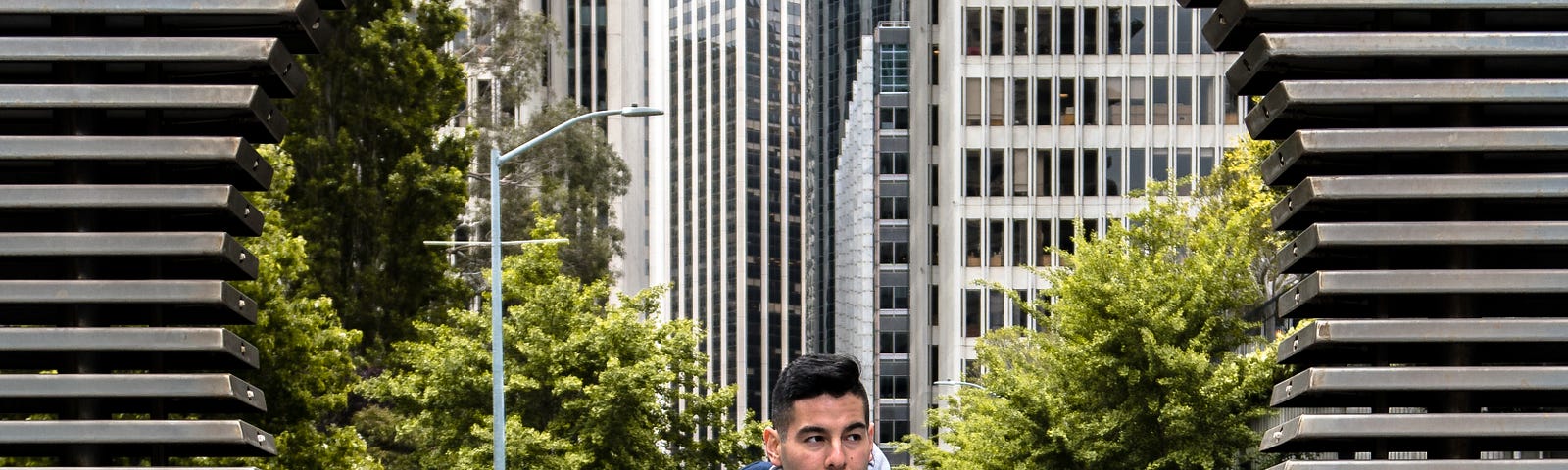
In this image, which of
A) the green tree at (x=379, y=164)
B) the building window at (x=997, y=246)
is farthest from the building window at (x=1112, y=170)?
the green tree at (x=379, y=164)

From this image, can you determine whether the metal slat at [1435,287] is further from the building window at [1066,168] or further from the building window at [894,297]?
the building window at [894,297]

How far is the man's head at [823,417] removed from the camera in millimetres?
4898

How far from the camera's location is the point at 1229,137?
273 ft

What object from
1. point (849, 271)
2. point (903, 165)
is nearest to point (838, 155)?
point (849, 271)

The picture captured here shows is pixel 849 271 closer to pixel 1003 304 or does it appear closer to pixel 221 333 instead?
pixel 1003 304

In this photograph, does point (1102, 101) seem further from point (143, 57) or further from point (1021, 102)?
point (143, 57)

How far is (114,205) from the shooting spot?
12.1 metres

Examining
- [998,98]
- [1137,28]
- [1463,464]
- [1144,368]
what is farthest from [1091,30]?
[1463,464]

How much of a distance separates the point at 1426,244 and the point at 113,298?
7.10 m

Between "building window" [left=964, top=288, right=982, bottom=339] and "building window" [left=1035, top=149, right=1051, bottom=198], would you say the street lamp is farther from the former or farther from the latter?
"building window" [left=964, top=288, right=982, bottom=339]

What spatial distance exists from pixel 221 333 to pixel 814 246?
6541 inches

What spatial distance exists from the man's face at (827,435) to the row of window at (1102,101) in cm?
8050

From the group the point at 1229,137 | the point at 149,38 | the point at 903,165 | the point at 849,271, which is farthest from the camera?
the point at 849,271

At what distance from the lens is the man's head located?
16.1 ft
